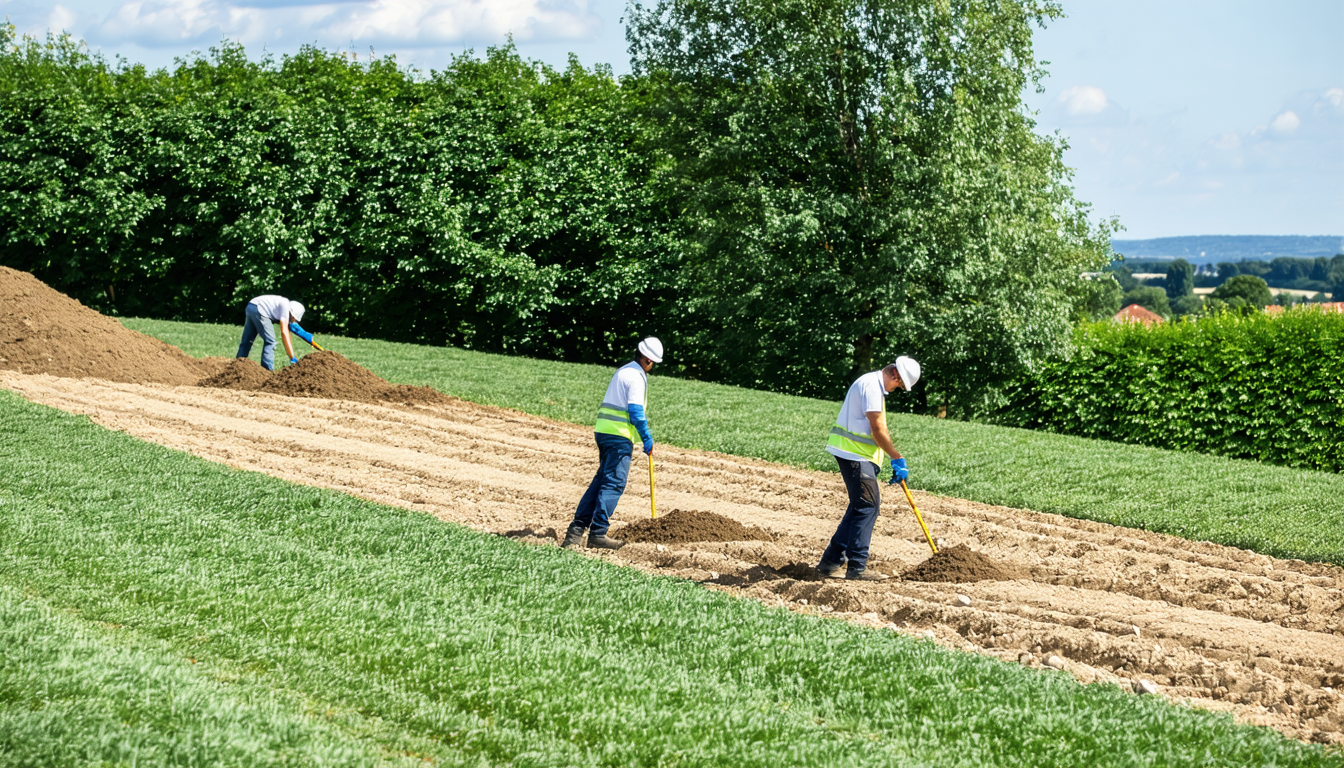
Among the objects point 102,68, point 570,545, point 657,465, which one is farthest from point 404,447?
point 102,68

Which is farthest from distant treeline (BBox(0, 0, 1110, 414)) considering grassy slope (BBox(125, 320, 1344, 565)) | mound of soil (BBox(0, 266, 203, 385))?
mound of soil (BBox(0, 266, 203, 385))

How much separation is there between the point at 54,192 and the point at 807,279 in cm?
2258

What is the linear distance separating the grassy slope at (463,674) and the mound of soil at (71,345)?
32.8 feet

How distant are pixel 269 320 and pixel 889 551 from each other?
493 inches

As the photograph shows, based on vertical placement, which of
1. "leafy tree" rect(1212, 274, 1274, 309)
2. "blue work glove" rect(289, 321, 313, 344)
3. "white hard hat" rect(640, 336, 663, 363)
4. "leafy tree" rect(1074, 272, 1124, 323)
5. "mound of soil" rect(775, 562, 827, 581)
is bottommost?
"mound of soil" rect(775, 562, 827, 581)

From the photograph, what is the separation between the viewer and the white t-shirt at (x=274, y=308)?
18.1 m

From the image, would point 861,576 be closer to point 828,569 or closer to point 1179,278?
point 828,569

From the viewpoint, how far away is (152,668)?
5445 mm

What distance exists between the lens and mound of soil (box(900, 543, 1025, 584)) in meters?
8.77

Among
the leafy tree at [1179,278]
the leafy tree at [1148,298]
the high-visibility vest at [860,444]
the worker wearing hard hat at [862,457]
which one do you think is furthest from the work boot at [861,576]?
the leafy tree at [1179,278]

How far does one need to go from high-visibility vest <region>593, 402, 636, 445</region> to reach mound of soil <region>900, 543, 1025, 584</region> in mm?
2575

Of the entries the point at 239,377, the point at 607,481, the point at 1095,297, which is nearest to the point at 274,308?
the point at 239,377

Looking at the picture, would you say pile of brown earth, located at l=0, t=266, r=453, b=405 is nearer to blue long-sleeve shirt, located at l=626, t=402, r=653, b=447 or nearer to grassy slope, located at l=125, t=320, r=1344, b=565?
grassy slope, located at l=125, t=320, r=1344, b=565

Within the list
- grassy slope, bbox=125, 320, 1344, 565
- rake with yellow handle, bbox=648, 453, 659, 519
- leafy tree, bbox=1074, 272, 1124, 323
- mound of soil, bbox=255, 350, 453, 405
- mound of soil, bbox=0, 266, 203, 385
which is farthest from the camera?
leafy tree, bbox=1074, 272, 1124, 323
